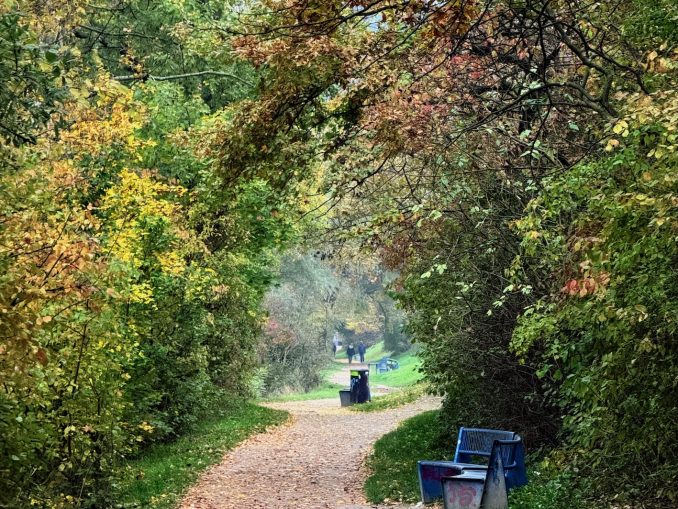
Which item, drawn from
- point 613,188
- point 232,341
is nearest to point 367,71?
point 613,188

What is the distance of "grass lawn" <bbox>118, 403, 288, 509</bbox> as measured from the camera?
11.8 m

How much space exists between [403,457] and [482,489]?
5.90 metres

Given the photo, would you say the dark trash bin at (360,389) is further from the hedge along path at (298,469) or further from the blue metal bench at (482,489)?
the blue metal bench at (482,489)

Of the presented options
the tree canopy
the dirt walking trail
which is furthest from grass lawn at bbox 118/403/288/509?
the tree canopy

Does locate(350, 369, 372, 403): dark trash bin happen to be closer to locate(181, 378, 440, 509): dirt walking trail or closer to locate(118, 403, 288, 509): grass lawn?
locate(181, 378, 440, 509): dirt walking trail

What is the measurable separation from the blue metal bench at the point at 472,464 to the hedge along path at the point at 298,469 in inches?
24.6

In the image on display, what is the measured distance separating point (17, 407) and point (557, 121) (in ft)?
22.8

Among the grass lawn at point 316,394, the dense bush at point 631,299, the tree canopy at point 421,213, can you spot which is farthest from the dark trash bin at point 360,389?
the dense bush at point 631,299

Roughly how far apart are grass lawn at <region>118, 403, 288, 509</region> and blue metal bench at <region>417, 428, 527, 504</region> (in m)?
3.69

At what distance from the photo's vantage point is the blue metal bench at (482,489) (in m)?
8.67

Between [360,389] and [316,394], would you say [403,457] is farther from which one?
[316,394]

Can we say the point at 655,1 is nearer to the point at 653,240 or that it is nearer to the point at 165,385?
the point at 653,240

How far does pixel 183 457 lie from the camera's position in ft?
51.6

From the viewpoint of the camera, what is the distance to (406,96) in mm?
9773
